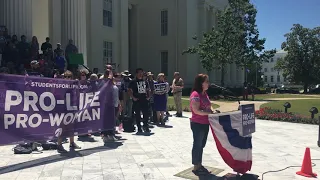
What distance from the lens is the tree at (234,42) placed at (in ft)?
110

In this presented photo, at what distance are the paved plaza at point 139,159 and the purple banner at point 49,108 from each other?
0.59 m

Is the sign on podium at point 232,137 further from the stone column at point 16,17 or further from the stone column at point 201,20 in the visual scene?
the stone column at point 201,20

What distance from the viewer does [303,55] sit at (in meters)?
64.1

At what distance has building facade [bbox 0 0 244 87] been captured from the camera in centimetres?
1838

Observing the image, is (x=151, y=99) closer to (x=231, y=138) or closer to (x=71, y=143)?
(x=71, y=143)

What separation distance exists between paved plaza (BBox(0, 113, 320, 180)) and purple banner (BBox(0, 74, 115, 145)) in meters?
0.59

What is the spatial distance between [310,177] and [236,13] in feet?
101

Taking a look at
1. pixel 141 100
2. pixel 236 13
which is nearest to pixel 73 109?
pixel 141 100

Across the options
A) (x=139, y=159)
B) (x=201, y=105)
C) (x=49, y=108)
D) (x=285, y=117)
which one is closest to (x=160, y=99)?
(x=139, y=159)

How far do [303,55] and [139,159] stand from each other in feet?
207

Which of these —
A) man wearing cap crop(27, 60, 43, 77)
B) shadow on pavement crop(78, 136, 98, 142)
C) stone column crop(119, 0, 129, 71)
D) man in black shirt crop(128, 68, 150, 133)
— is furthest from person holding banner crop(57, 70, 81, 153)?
stone column crop(119, 0, 129, 71)

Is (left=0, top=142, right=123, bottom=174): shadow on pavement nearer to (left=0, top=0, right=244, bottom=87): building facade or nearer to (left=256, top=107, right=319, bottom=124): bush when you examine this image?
(left=0, top=0, right=244, bottom=87): building facade

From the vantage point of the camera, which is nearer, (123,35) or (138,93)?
(138,93)

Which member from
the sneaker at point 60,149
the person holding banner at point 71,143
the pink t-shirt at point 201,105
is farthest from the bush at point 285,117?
the sneaker at point 60,149
